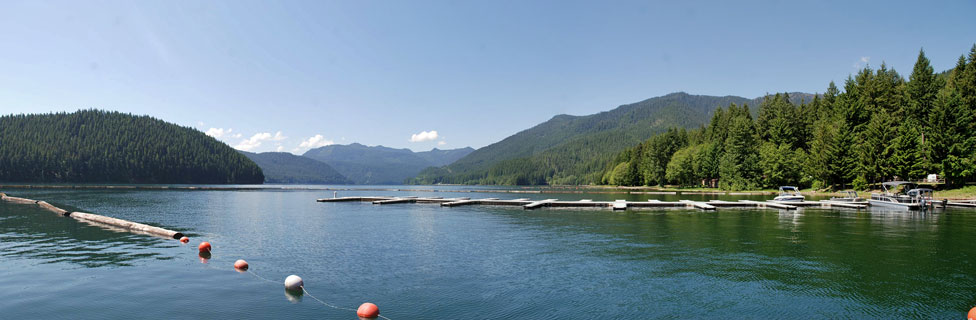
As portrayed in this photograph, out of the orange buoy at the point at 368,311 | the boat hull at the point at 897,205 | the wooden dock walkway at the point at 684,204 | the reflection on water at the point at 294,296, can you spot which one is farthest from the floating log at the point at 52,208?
the boat hull at the point at 897,205

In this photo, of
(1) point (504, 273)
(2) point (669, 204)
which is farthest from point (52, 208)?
(2) point (669, 204)

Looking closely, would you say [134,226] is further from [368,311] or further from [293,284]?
[368,311]

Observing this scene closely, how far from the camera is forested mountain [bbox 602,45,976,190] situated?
223 feet

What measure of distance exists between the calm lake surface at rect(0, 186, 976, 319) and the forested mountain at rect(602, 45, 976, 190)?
150ft

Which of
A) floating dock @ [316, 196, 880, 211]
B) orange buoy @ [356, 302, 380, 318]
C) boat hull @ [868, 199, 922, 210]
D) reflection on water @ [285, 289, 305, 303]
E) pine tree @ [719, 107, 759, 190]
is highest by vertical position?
pine tree @ [719, 107, 759, 190]

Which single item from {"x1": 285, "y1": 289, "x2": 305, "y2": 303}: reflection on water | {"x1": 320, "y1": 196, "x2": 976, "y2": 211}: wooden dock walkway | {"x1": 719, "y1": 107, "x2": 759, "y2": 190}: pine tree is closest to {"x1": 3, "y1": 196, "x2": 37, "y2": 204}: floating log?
{"x1": 320, "y1": 196, "x2": 976, "y2": 211}: wooden dock walkway

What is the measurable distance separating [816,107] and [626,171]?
68261 mm

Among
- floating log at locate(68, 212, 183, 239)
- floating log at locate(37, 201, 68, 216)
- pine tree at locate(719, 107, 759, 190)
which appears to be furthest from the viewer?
pine tree at locate(719, 107, 759, 190)

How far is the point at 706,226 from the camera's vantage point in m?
37.7

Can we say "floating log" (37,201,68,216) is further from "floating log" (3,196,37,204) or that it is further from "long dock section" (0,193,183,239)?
"floating log" (3,196,37,204)

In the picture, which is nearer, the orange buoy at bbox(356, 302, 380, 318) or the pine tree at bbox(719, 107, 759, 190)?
the orange buoy at bbox(356, 302, 380, 318)

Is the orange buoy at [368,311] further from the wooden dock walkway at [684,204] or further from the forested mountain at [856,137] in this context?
the forested mountain at [856,137]

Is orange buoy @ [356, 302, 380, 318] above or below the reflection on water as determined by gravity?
above

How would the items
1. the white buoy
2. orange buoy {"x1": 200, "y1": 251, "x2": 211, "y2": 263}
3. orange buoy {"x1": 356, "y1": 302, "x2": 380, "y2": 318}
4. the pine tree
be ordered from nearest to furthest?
orange buoy {"x1": 356, "y1": 302, "x2": 380, "y2": 318} < the white buoy < orange buoy {"x1": 200, "y1": 251, "x2": 211, "y2": 263} < the pine tree
